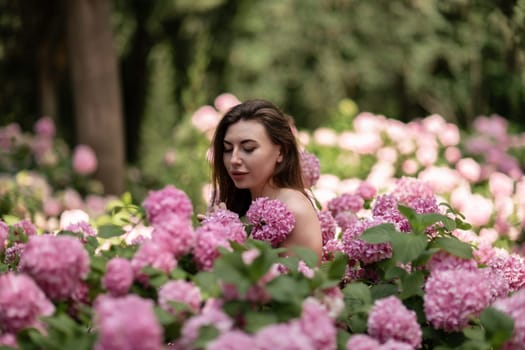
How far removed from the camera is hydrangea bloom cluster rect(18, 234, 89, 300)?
54.0 inches

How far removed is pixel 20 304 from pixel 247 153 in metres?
1.11

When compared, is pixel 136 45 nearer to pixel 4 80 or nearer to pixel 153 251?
pixel 4 80

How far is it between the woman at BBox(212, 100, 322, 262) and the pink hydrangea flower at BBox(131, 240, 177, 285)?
0.74 m

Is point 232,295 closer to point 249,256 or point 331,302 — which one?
point 249,256

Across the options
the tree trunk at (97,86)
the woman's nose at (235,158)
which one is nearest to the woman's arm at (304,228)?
the woman's nose at (235,158)

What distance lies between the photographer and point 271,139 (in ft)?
7.85

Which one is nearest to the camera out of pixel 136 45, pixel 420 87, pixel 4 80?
pixel 4 80

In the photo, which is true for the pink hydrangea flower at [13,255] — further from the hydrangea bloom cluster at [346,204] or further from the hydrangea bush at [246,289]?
the hydrangea bloom cluster at [346,204]

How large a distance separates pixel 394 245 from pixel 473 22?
5.14 metres

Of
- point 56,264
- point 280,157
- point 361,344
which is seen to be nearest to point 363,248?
point 361,344

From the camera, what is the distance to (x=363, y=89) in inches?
424

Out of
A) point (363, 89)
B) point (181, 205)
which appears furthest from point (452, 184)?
point (363, 89)

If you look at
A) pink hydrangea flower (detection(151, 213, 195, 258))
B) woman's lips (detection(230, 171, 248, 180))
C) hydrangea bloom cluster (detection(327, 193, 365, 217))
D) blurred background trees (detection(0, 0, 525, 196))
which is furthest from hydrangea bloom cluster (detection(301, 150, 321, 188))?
blurred background trees (detection(0, 0, 525, 196))

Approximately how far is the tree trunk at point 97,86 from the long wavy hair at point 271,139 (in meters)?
4.17
